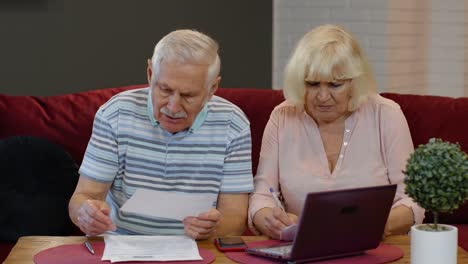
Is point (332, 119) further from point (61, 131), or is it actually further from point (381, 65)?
point (381, 65)

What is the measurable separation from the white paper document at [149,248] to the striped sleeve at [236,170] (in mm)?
301

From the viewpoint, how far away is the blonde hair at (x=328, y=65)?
2707mm

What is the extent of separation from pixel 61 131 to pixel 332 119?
0.99 meters

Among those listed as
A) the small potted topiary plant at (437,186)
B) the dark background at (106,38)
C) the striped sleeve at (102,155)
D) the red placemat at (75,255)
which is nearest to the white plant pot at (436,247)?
the small potted topiary plant at (437,186)

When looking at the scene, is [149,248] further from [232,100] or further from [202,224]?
[232,100]

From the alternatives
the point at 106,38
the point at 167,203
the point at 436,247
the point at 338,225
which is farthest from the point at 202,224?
the point at 106,38

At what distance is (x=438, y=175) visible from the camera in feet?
6.28

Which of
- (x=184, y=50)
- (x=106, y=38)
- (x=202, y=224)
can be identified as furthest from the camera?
(x=106, y=38)

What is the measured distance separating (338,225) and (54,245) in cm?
71

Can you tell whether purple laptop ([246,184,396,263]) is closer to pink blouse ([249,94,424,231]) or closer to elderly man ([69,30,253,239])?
elderly man ([69,30,253,239])

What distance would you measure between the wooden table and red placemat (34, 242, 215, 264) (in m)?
0.02

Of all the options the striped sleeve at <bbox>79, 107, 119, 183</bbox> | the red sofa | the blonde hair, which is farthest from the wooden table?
the red sofa

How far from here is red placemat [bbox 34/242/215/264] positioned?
213cm

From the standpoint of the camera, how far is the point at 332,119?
2.84 meters
